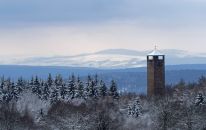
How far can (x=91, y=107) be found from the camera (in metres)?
146

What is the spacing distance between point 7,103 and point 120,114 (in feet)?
93.7

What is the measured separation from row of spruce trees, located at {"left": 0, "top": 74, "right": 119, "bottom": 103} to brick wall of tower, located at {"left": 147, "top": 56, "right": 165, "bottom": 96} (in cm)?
861

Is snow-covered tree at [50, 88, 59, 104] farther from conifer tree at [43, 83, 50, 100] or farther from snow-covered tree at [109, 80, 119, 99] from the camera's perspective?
snow-covered tree at [109, 80, 119, 99]

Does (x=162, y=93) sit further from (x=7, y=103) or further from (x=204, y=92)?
(x=7, y=103)

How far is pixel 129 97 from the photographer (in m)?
163

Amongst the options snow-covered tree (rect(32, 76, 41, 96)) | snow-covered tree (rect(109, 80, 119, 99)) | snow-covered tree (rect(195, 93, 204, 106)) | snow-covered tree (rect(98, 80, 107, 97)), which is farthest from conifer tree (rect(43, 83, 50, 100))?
snow-covered tree (rect(195, 93, 204, 106))

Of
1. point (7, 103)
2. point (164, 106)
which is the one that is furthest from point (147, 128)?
point (7, 103)

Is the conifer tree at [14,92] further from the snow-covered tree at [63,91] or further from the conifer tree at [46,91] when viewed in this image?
the snow-covered tree at [63,91]

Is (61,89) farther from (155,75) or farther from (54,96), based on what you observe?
(155,75)

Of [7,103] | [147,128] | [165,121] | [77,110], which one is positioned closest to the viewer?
[165,121]

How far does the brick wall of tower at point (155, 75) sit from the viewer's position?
532 ft

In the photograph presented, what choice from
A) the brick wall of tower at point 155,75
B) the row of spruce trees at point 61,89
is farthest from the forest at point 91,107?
the brick wall of tower at point 155,75

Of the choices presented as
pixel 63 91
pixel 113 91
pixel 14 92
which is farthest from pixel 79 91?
pixel 14 92

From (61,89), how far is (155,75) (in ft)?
74.4
